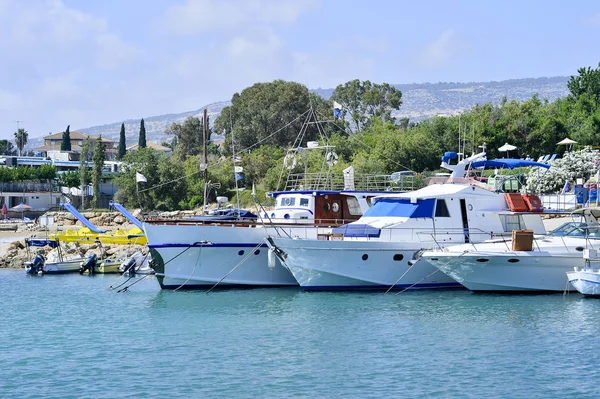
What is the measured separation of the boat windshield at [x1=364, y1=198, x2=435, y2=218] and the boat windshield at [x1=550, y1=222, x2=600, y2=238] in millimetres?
4306

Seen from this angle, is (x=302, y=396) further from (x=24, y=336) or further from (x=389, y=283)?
(x=389, y=283)

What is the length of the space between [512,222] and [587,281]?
4.84m

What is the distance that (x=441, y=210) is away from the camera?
32031mm

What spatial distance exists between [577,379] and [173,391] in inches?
335

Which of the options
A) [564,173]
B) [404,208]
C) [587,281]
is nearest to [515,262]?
[587,281]

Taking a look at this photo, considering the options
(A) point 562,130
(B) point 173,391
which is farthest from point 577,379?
(A) point 562,130

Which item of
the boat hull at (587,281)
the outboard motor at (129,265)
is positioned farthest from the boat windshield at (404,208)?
the outboard motor at (129,265)

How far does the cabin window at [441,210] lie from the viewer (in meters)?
32.0

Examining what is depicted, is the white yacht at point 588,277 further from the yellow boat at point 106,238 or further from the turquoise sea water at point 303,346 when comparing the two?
the yellow boat at point 106,238

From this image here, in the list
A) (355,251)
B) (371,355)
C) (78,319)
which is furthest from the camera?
(355,251)

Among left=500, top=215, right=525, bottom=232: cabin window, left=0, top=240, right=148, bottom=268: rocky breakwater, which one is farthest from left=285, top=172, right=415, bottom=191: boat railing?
left=0, top=240, right=148, bottom=268: rocky breakwater

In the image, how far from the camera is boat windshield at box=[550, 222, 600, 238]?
30.6 metres

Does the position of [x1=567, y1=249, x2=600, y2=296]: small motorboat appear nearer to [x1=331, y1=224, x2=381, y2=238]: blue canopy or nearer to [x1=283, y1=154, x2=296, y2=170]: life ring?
[x1=331, y1=224, x2=381, y2=238]: blue canopy

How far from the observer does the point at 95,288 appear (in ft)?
124
